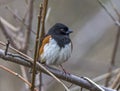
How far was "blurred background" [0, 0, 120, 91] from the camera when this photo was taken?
4180mm

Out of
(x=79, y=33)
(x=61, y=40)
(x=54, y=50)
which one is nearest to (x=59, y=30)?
(x=61, y=40)

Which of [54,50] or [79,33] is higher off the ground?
[54,50]

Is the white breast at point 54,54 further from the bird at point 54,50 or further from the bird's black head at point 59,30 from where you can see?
the bird's black head at point 59,30

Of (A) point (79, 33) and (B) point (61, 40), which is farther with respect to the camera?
(A) point (79, 33)

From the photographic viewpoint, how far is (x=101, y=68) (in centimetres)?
463

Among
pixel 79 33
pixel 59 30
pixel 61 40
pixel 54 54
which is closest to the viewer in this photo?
pixel 54 54

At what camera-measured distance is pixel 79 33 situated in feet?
14.0

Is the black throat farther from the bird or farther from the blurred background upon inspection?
the blurred background

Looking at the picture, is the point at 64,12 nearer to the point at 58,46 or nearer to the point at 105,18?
the point at 105,18

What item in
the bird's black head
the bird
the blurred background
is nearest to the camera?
the bird

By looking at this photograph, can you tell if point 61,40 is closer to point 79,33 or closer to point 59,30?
point 59,30

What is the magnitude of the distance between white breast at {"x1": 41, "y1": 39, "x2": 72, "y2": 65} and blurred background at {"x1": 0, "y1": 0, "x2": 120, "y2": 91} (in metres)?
0.71

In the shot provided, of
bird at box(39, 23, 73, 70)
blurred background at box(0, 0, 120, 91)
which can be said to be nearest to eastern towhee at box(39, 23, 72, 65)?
bird at box(39, 23, 73, 70)

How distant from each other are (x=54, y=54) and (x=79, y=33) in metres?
1.37
